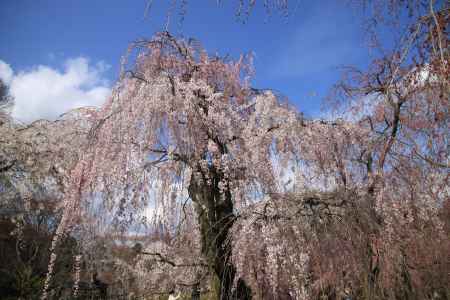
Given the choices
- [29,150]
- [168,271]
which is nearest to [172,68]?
[168,271]

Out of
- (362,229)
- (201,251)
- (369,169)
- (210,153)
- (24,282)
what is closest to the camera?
(362,229)

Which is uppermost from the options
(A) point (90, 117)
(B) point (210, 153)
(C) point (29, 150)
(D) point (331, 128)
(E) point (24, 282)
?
(C) point (29, 150)

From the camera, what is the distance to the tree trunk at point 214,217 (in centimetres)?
333

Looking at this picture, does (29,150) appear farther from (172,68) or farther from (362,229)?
(362,229)

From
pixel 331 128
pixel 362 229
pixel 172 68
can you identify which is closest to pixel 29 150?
pixel 172 68

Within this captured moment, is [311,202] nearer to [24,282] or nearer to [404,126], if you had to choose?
[404,126]

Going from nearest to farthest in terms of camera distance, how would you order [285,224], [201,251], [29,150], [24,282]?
[285,224], [201,251], [29,150], [24,282]

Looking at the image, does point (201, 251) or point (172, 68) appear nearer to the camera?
point (201, 251)

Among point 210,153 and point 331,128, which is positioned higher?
point 331,128

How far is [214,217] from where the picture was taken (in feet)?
11.9

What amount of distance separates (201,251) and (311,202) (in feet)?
4.52

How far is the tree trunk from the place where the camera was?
3.33m

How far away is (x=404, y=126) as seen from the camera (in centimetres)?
514

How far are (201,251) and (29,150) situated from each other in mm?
5111
